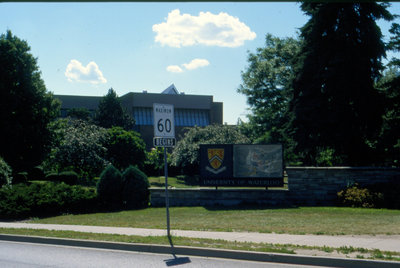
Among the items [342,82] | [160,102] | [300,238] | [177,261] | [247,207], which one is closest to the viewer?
[177,261]

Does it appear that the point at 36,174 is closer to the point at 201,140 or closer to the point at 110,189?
the point at 201,140

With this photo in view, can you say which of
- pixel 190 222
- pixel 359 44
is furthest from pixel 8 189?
Answer: pixel 359 44

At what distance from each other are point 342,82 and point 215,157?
8310mm

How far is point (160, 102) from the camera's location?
206ft

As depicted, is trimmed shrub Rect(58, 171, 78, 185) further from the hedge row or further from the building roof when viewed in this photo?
the building roof

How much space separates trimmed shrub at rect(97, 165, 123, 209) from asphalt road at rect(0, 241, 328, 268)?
349 inches

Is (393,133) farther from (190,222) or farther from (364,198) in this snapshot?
(190,222)

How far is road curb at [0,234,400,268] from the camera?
7.23 metres

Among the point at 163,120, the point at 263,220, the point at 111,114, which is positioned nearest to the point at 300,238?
the point at 263,220

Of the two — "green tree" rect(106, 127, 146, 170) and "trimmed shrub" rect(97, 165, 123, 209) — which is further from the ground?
"green tree" rect(106, 127, 146, 170)

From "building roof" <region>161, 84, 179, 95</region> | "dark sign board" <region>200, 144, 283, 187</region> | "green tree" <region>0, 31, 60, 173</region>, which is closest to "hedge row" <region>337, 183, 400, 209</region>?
"dark sign board" <region>200, 144, 283, 187</region>

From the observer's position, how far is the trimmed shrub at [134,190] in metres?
19.2

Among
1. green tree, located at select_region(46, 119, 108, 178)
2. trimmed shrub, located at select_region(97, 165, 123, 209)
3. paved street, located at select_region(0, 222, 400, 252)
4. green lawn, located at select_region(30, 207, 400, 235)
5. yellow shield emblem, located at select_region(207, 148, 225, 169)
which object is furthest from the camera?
green tree, located at select_region(46, 119, 108, 178)

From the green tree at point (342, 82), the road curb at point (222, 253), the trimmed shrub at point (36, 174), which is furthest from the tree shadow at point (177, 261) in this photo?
the trimmed shrub at point (36, 174)
